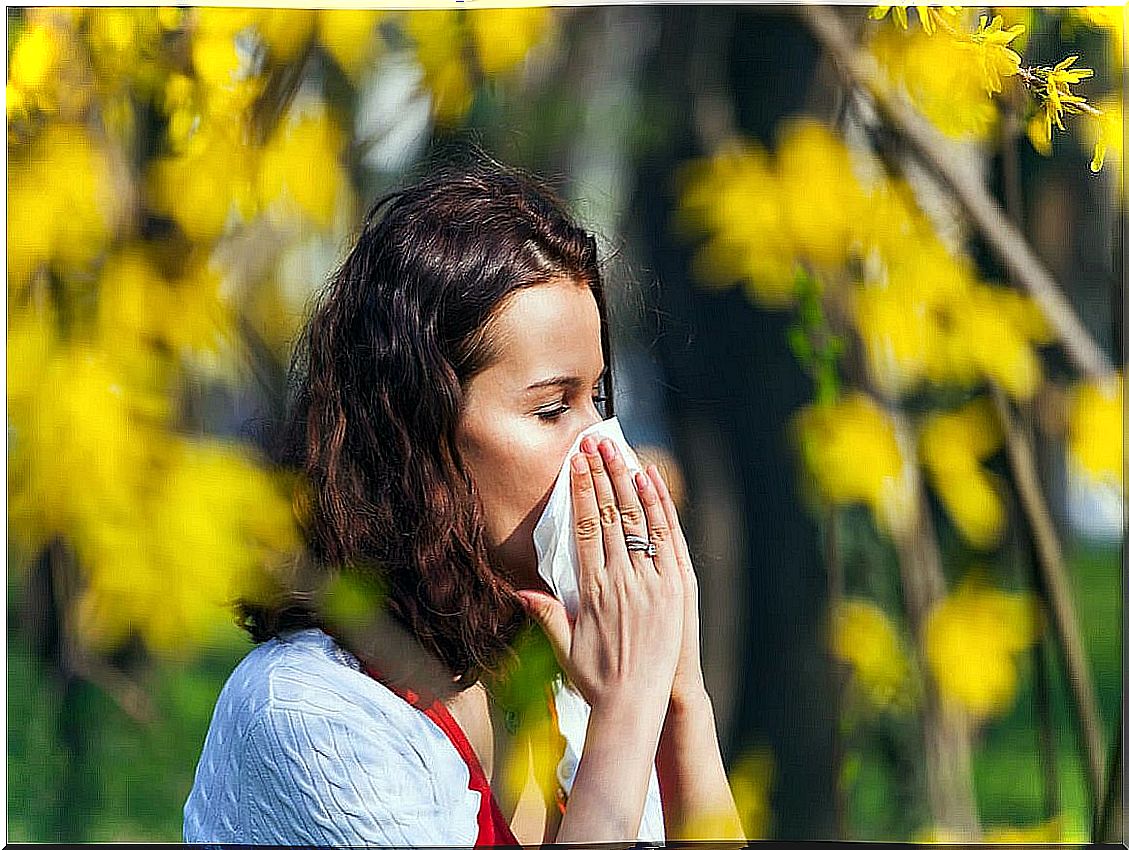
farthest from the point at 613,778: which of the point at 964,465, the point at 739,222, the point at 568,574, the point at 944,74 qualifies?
the point at 944,74

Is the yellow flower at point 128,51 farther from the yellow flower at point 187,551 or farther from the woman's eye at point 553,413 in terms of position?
the woman's eye at point 553,413

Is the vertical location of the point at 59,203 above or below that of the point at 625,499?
above

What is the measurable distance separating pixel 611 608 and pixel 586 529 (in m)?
0.09

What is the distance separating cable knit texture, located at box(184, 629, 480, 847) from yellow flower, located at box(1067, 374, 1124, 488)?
2.68ft

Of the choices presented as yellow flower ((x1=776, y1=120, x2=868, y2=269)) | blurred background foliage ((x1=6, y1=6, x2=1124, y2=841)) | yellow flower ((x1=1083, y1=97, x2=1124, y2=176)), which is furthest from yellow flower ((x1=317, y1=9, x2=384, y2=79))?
yellow flower ((x1=1083, y1=97, x2=1124, y2=176))

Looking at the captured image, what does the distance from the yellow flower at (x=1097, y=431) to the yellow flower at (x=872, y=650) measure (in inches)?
12.1

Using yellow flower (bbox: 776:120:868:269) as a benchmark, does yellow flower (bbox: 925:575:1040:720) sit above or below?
below

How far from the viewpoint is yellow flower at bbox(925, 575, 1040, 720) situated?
1.40 meters

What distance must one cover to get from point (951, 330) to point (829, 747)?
0.51 metres

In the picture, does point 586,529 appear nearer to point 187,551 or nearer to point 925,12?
point 187,551

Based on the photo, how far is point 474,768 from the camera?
4.42 ft

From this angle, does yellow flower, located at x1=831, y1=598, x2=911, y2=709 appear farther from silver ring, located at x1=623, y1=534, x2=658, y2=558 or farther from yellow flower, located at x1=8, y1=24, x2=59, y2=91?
yellow flower, located at x1=8, y1=24, x2=59, y2=91

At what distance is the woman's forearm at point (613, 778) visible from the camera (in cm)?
132

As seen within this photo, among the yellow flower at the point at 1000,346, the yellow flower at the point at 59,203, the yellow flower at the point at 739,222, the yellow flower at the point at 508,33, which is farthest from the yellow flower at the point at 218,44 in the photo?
the yellow flower at the point at 1000,346
